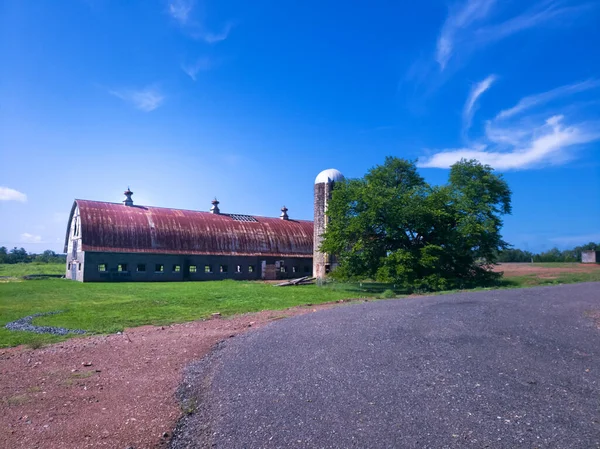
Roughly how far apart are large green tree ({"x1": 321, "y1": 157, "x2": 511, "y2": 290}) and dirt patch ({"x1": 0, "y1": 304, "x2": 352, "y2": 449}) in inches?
744

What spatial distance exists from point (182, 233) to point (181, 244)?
1.44 m

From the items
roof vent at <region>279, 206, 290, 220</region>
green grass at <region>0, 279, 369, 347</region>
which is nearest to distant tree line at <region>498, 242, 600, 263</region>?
roof vent at <region>279, 206, 290, 220</region>

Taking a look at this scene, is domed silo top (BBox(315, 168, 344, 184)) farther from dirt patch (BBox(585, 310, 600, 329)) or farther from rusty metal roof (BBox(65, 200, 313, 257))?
dirt patch (BBox(585, 310, 600, 329))

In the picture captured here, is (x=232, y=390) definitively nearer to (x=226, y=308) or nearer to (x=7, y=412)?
(x=7, y=412)

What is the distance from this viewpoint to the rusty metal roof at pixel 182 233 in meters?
41.2

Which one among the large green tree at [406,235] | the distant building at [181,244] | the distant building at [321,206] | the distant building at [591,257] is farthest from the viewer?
the distant building at [591,257]

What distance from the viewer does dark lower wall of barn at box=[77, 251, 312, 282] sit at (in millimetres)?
39656

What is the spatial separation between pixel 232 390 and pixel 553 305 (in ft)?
44.0

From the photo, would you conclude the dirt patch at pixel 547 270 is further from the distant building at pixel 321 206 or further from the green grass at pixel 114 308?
the green grass at pixel 114 308

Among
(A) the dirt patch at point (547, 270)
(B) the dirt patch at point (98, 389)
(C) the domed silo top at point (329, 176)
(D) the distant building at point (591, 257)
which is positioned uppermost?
(C) the domed silo top at point (329, 176)

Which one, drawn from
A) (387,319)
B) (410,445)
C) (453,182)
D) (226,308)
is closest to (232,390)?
(410,445)

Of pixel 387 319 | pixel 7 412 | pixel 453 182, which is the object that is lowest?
pixel 7 412

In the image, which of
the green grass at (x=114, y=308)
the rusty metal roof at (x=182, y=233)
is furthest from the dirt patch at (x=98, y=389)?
the rusty metal roof at (x=182, y=233)

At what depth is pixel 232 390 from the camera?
7.68 m
